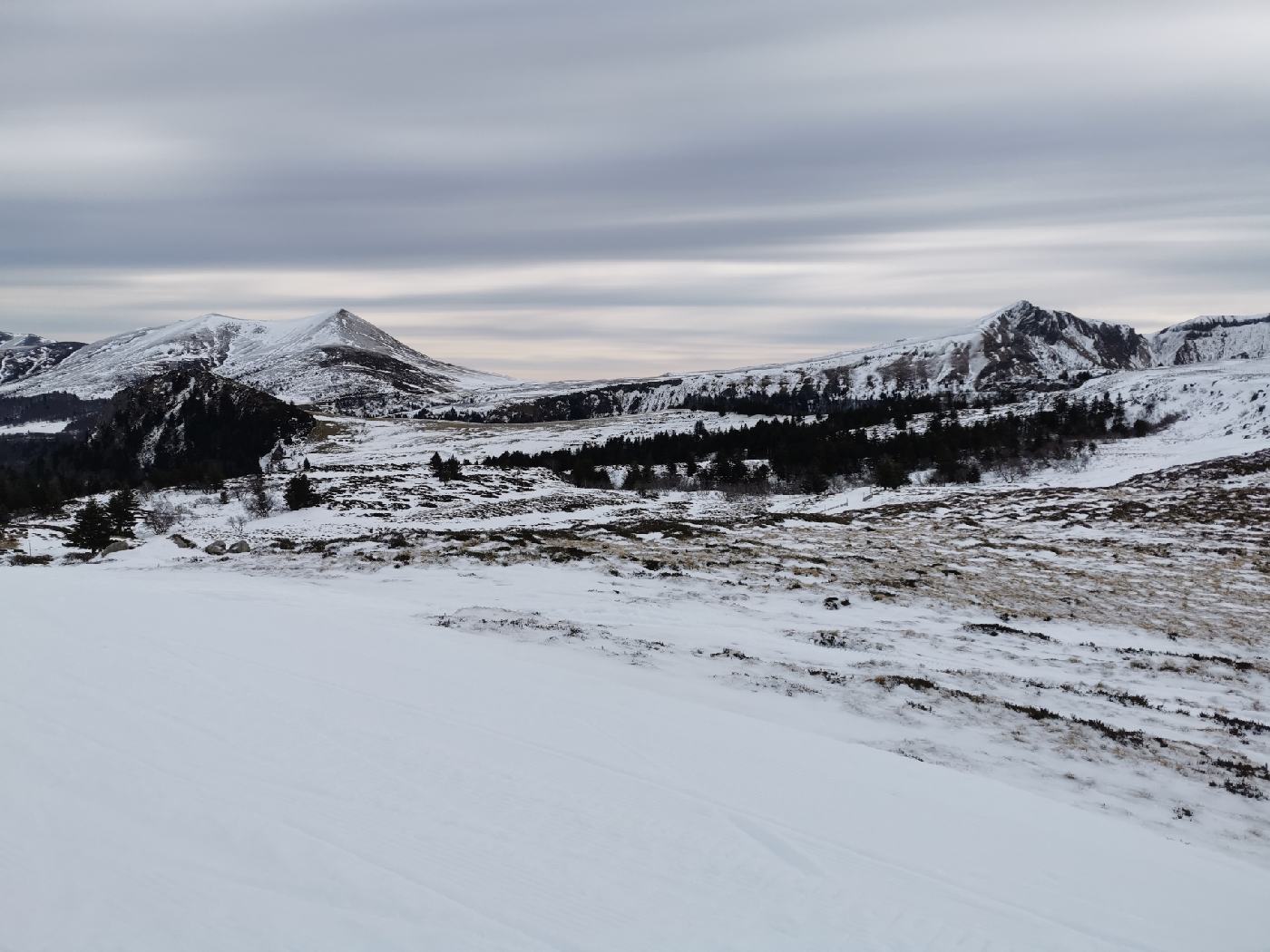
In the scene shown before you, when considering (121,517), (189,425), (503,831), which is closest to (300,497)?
(121,517)

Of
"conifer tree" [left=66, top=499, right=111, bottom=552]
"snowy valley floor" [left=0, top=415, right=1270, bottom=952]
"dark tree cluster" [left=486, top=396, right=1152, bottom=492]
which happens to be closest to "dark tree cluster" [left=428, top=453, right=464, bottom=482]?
"dark tree cluster" [left=486, top=396, right=1152, bottom=492]

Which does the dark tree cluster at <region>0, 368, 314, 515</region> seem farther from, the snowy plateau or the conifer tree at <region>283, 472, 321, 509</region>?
the snowy plateau

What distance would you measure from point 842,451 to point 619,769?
80.3 metres

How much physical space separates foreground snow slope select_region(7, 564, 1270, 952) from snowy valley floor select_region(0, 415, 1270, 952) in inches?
1.2

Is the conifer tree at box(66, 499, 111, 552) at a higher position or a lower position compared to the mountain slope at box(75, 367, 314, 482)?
lower

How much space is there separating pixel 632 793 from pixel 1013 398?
6760 inches

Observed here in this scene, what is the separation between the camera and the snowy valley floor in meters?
4.85

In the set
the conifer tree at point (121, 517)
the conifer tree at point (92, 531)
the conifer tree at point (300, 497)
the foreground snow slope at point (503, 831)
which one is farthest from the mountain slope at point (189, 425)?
the foreground snow slope at point (503, 831)

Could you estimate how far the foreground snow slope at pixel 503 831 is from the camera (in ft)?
15.3

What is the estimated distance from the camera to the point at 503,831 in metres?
5.76

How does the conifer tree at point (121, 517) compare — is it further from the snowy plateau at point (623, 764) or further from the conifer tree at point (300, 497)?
the snowy plateau at point (623, 764)

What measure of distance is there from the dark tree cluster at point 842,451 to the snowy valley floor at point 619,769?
5611cm

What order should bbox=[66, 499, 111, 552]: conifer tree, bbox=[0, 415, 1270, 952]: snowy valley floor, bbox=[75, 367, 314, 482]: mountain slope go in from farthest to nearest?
bbox=[75, 367, 314, 482]: mountain slope, bbox=[66, 499, 111, 552]: conifer tree, bbox=[0, 415, 1270, 952]: snowy valley floor

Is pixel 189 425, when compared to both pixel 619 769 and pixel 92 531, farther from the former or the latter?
pixel 619 769
